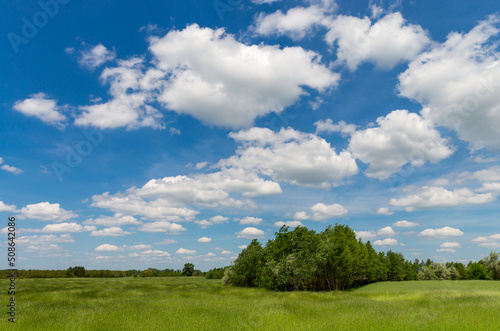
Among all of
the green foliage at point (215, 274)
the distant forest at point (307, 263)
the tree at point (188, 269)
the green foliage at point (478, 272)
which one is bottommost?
the tree at point (188, 269)

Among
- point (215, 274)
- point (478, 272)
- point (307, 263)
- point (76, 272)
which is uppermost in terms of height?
point (307, 263)

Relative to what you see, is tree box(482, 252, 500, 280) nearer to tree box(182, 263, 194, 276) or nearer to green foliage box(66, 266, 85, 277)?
tree box(182, 263, 194, 276)

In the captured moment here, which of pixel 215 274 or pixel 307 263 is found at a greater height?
pixel 307 263

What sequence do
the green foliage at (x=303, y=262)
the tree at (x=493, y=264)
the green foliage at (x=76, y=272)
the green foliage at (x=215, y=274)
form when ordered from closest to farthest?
the green foliage at (x=303, y=262), the tree at (x=493, y=264), the green foliage at (x=76, y=272), the green foliage at (x=215, y=274)

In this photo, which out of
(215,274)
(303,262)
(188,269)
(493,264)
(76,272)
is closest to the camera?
(303,262)

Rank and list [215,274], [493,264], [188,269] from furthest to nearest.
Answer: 1. [188,269]
2. [215,274]
3. [493,264]

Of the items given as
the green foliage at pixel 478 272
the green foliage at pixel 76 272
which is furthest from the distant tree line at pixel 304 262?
the green foliage at pixel 76 272

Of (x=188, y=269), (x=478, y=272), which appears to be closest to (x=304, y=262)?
(x=478, y=272)

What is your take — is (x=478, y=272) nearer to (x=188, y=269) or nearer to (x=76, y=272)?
(x=188, y=269)

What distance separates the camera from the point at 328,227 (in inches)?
2790

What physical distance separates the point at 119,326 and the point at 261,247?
60.5 meters

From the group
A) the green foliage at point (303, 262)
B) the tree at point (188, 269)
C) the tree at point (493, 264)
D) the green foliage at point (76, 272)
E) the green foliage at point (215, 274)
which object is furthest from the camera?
the tree at point (188, 269)

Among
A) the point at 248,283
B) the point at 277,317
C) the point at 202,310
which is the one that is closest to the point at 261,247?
the point at 248,283

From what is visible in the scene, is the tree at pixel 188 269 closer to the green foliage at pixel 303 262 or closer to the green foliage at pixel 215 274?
the green foliage at pixel 215 274
